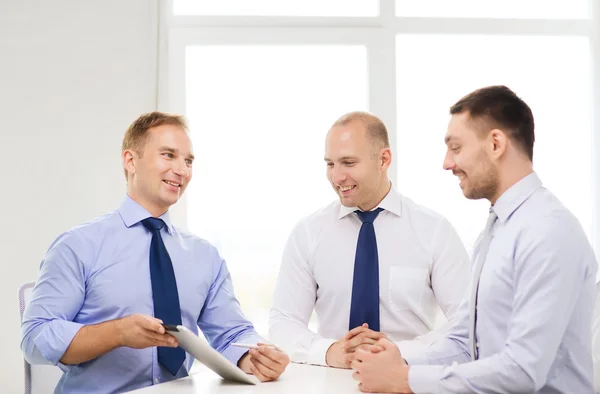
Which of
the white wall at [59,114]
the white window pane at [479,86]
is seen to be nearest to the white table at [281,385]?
the white wall at [59,114]

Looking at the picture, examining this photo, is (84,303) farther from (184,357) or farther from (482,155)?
(482,155)

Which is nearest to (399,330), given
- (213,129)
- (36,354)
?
(36,354)

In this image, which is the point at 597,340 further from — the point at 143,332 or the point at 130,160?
the point at 130,160

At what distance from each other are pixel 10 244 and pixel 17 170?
43 centimetres

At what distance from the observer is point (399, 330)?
302 centimetres

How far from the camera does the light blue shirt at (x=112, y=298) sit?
2.41 metres

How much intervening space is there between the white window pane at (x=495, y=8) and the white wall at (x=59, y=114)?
1591 mm

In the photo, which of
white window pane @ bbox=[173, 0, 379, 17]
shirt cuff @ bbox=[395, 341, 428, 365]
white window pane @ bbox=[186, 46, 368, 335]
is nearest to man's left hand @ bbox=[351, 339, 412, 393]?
shirt cuff @ bbox=[395, 341, 428, 365]

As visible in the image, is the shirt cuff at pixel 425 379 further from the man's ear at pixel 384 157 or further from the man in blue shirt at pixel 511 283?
the man's ear at pixel 384 157

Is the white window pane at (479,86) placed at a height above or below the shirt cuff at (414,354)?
above

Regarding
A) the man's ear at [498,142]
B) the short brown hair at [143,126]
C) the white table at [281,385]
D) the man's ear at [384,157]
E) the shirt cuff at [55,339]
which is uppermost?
the short brown hair at [143,126]

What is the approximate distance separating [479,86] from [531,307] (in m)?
2.97

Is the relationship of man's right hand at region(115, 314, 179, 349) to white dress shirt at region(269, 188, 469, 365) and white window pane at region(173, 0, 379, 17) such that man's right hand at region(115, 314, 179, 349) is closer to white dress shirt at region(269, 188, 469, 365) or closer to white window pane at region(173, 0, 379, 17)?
white dress shirt at region(269, 188, 469, 365)

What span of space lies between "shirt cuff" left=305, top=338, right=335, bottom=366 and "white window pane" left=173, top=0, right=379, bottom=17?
241 centimetres
